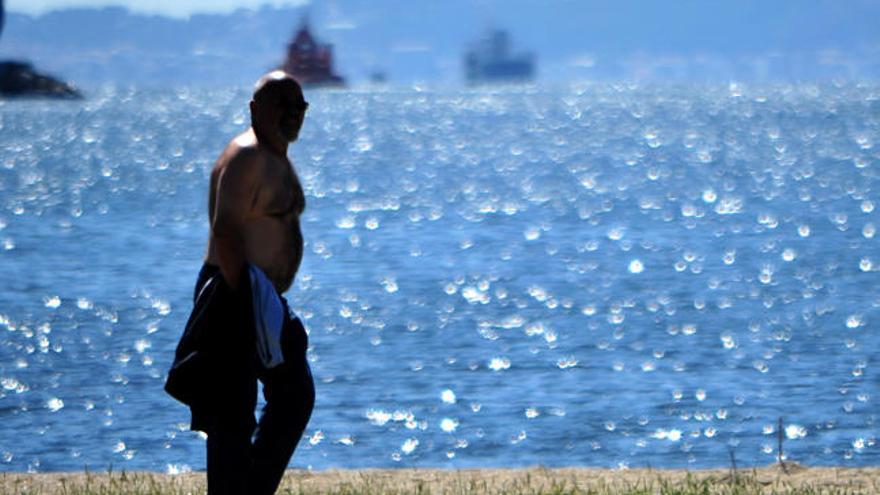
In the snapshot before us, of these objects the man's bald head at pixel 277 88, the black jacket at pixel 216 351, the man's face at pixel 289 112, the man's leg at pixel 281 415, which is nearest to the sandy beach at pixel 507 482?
the man's leg at pixel 281 415

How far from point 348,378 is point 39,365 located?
388 centimetres

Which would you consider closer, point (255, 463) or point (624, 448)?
point (255, 463)

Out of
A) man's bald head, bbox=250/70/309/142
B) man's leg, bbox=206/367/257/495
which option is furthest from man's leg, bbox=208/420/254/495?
man's bald head, bbox=250/70/309/142

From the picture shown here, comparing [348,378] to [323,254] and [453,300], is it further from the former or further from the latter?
[323,254]

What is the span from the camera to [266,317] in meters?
6.95

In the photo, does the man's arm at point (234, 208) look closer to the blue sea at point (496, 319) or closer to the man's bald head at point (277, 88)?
the man's bald head at point (277, 88)

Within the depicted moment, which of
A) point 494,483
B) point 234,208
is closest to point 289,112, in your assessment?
point 234,208

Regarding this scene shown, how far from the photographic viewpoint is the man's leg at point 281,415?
23.3 ft

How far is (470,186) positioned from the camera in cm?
6850

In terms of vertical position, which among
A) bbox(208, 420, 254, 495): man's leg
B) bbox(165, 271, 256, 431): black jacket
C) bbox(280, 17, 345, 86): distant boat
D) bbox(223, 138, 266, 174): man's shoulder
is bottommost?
bbox(208, 420, 254, 495): man's leg

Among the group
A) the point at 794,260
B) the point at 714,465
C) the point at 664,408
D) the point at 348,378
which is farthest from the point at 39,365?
the point at 794,260

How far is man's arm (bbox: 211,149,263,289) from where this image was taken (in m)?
6.97

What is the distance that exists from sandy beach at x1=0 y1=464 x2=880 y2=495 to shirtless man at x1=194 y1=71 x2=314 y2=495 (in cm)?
159

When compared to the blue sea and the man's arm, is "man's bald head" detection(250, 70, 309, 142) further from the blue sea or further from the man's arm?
the blue sea
